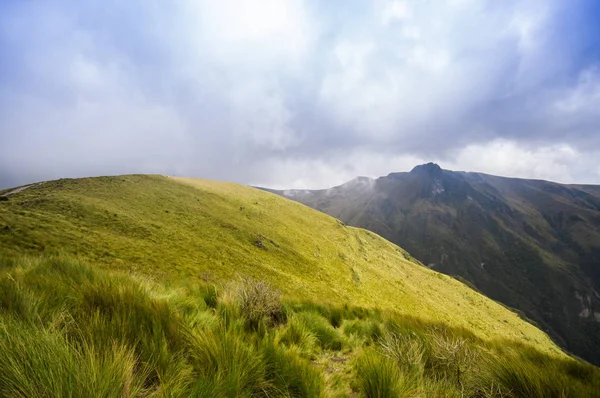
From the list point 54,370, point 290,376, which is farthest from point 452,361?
point 54,370

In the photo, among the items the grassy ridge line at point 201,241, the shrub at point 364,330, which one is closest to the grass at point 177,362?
the shrub at point 364,330

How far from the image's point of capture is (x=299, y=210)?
151ft

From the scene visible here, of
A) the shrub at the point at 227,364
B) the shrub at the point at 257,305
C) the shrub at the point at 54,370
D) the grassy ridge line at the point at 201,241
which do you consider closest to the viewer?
the shrub at the point at 54,370

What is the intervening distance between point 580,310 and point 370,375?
253 metres

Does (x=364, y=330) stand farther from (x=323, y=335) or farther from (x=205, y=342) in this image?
(x=205, y=342)

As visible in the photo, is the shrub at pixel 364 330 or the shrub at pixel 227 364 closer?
the shrub at pixel 227 364

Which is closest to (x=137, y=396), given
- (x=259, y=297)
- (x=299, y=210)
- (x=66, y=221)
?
(x=259, y=297)

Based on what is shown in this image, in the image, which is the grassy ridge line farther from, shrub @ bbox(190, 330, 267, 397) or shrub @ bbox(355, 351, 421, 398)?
shrub @ bbox(190, 330, 267, 397)

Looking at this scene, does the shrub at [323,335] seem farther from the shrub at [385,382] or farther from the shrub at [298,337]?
the shrub at [385,382]

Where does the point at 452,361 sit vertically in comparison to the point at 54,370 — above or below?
below

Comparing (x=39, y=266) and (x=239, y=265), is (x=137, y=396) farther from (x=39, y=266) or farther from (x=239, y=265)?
(x=239, y=265)

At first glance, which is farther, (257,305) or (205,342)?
(257,305)

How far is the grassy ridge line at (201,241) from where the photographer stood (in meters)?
13.3

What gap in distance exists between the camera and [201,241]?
2019 centimetres
